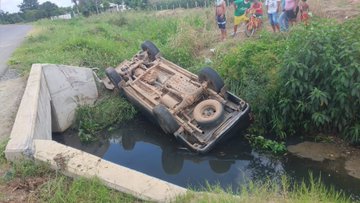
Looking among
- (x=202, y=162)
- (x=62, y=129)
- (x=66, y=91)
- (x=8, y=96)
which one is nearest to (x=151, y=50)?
(x=66, y=91)

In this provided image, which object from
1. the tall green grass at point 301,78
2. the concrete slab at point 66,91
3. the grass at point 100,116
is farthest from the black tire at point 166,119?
the concrete slab at point 66,91

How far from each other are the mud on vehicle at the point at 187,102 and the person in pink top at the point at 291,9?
3917 mm

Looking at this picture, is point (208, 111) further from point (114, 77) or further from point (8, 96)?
point (8, 96)

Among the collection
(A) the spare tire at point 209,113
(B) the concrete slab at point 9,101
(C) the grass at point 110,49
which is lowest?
(A) the spare tire at point 209,113

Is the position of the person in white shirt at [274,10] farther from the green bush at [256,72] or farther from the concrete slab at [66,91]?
the concrete slab at [66,91]

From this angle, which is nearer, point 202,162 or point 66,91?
point 202,162

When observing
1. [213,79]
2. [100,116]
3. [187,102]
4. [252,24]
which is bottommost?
[100,116]

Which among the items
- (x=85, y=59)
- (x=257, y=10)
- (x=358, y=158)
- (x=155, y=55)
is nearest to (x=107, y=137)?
(x=155, y=55)

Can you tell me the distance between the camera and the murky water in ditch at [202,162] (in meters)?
5.95

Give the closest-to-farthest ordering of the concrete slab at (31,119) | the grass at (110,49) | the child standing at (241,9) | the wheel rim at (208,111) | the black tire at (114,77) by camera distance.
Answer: the concrete slab at (31,119) < the wheel rim at (208,111) < the black tire at (114,77) < the grass at (110,49) < the child standing at (241,9)

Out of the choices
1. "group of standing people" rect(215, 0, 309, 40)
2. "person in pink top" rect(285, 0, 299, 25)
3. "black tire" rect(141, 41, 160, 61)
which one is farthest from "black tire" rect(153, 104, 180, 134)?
"person in pink top" rect(285, 0, 299, 25)

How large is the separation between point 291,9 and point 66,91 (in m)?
6.49

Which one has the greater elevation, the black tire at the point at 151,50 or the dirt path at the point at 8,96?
the black tire at the point at 151,50

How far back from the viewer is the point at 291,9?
1009 centimetres
